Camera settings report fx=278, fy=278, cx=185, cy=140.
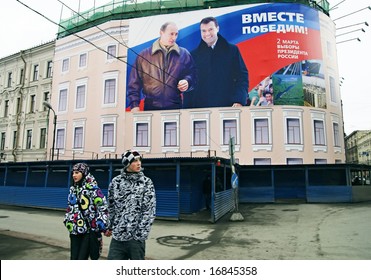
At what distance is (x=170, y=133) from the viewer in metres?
23.7

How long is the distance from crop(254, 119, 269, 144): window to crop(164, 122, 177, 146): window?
21.9 feet

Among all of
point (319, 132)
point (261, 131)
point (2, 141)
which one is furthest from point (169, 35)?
point (2, 141)

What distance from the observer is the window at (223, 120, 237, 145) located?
2248 centimetres

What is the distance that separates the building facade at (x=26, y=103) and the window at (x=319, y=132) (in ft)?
81.0

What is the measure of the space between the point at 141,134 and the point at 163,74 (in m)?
5.55

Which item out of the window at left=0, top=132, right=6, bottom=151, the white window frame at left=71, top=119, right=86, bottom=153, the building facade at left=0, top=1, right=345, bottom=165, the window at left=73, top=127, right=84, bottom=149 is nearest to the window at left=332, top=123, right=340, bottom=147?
the building facade at left=0, top=1, right=345, bottom=165

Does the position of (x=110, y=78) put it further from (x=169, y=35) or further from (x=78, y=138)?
(x=169, y=35)

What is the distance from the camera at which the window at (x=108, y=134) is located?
81.7 ft

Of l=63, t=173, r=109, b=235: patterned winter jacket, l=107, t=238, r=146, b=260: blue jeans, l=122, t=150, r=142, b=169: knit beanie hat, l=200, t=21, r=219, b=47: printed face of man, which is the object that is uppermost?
l=200, t=21, r=219, b=47: printed face of man

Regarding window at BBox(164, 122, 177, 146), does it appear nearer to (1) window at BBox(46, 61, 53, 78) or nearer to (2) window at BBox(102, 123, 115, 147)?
(2) window at BBox(102, 123, 115, 147)

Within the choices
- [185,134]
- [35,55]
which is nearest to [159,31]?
[185,134]

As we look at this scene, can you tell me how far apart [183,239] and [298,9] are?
22578 millimetres

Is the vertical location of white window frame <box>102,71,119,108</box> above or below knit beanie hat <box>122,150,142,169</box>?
above

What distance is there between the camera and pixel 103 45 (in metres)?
26.1
